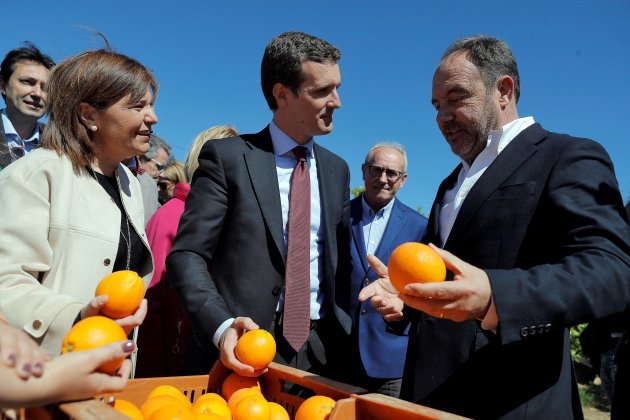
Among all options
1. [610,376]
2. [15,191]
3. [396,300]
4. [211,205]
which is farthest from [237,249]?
[610,376]

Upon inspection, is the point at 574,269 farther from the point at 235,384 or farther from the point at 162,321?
the point at 162,321

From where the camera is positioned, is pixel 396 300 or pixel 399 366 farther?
pixel 399 366

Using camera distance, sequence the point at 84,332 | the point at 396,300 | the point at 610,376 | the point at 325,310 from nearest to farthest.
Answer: the point at 84,332 → the point at 396,300 → the point at 325,310 → the point at 610,376

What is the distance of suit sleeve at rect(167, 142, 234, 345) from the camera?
2.29m

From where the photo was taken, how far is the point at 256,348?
6.14 feet

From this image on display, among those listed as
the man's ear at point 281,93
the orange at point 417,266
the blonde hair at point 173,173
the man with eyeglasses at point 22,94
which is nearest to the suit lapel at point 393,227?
the man's ear at point 281,93

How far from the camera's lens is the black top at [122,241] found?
2.48 metres

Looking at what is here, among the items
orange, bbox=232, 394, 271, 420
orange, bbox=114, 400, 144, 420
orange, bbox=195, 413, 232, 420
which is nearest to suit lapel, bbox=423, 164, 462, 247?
orange, bbox=232, 394, 271, 420

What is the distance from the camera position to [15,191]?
2.06 metres

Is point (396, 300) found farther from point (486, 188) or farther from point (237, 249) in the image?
point (237, 249)

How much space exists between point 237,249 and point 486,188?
1.29 m

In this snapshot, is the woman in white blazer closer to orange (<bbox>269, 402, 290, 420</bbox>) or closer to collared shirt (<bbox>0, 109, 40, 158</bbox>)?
orange (<bbox>269, 402, 290, 420</bbox>)

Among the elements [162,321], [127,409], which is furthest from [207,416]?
[162,321]

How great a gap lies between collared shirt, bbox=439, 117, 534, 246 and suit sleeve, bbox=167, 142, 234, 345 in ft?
3.55
